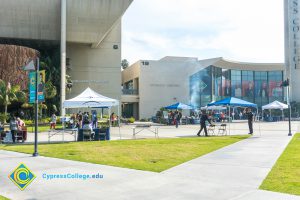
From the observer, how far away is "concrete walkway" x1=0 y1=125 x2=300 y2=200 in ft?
21.9

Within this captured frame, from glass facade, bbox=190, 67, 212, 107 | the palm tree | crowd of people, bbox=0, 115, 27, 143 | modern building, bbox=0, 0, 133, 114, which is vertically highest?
modern building, bbox=0, 0, 133, 114

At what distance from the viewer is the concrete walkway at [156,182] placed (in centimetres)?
666

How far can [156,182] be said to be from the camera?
7773 millimetres

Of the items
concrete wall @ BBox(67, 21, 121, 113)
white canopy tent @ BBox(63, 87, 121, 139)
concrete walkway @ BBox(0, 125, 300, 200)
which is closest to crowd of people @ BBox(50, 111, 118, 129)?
white canopy tent @ BBox(63, 87, 121, 139)

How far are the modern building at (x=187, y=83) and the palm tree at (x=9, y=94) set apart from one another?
848 inches

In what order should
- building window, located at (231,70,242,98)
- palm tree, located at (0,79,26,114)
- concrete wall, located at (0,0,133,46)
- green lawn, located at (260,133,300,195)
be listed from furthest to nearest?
building window, located at (231,70,242,98)
concrete wall, located at (0,0,133,46)
palm tree, located at (0,79,26,114)
green lawn, located at (260,133,300,195)

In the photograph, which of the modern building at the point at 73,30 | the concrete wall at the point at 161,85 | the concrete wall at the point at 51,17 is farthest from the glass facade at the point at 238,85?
the concrete wall at the point at 51,17

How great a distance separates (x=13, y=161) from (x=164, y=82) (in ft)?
158

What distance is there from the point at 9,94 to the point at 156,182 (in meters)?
32.3

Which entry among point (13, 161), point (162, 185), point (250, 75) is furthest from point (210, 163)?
point (250, 75)

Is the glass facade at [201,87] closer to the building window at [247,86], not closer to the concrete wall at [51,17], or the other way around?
the building window at [247,86]

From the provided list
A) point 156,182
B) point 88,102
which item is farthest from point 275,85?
point 156,182

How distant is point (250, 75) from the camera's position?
3115 inches

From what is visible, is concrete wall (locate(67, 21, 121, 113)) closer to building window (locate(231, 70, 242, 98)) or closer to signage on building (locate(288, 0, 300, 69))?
building window (locate(231, 70, 242, 98))
